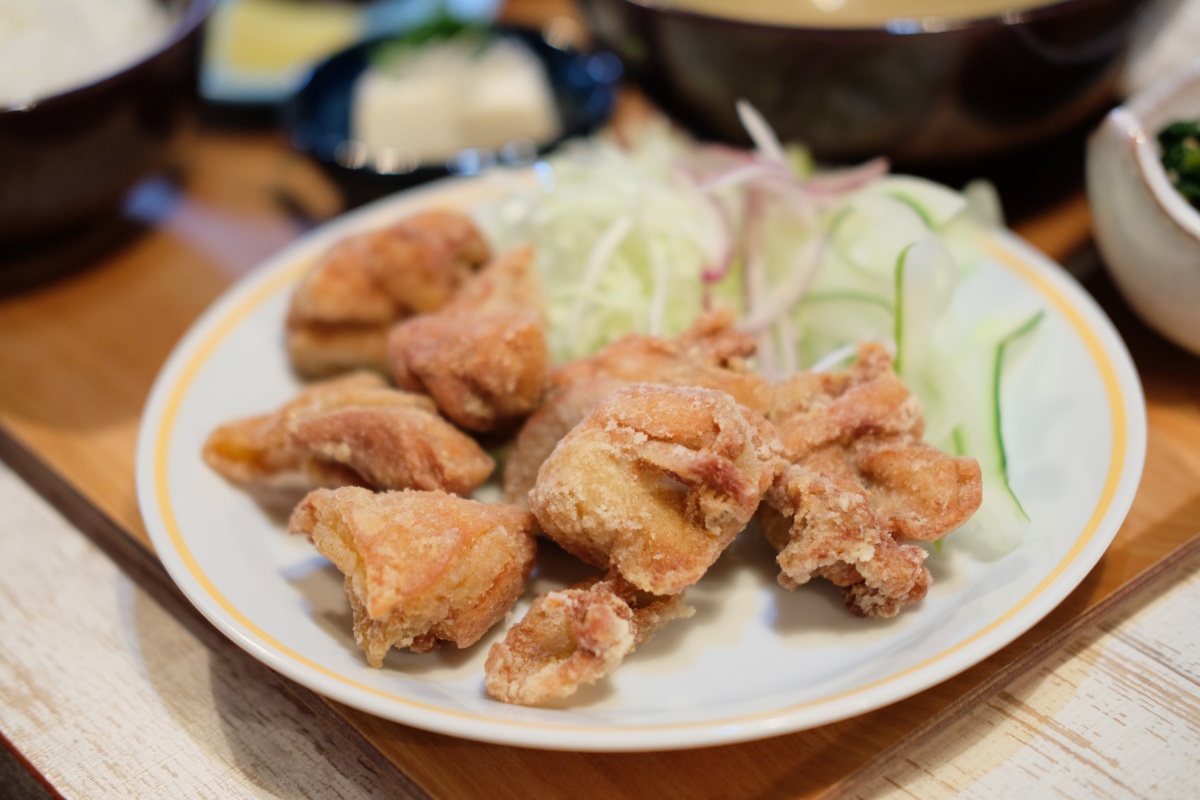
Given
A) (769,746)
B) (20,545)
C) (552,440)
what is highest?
(552,440)

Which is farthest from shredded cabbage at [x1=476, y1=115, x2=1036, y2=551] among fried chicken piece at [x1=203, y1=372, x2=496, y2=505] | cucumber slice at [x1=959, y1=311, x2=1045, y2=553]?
fried chicken piece at [x1=203, y1=372, x2=496, y2=505]

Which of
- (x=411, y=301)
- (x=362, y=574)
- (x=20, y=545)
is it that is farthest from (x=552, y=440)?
(x=20, y=545)

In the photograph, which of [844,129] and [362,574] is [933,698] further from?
[844,129]

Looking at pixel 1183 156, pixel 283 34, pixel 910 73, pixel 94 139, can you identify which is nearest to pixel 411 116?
pixel 94 139

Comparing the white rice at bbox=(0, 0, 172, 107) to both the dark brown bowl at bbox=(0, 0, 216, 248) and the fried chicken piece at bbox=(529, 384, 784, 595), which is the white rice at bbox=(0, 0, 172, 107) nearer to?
the dark brown bowl at bbox=(0, 0, 216, 248)

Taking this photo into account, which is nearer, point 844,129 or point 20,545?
point 20,545


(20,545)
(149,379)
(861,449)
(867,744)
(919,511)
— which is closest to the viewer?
(867,744)
